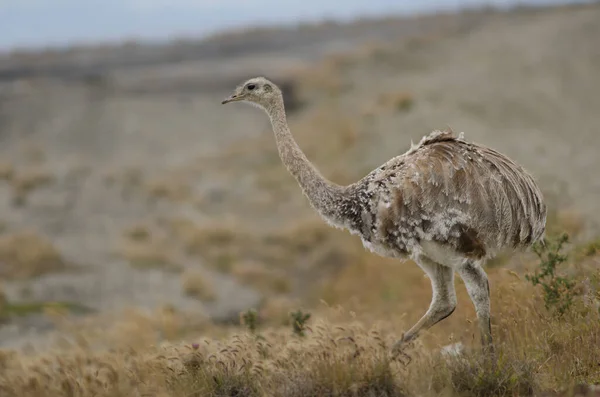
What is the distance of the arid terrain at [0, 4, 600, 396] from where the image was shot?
618cm

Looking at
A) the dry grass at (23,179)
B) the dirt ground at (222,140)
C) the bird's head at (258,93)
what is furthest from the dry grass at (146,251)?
the bird's head at (258,93)

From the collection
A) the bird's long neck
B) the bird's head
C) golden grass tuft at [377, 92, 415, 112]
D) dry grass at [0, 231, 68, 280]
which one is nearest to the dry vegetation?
the bird's long neck

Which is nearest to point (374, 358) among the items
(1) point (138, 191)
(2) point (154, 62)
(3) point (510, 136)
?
(3) point (510, 136)

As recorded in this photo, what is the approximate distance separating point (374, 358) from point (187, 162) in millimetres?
23543

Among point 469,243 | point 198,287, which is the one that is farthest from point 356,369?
point 198,287

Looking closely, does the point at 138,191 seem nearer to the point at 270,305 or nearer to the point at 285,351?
the point at 270,305

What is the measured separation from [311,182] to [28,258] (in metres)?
12.0

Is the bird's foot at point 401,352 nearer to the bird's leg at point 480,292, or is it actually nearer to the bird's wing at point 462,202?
the bird's leg at point 480,292

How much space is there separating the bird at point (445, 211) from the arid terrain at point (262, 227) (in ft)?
1.58

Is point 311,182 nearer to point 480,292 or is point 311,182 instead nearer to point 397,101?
point 480,292

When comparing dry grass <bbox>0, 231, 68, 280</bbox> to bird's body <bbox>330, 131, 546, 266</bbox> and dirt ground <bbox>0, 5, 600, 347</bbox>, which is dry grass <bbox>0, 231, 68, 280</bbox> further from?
bird's body <bbox>330, 131, 546, 266</bbox>

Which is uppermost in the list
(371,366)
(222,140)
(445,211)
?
(445,211)

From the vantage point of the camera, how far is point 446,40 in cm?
4525

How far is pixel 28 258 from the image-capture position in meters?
17.3
